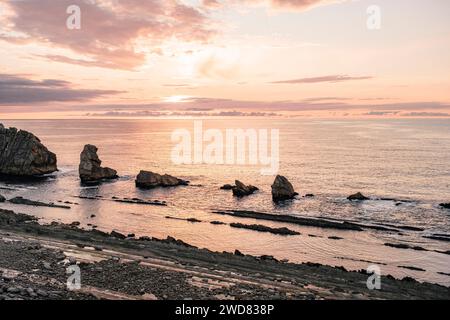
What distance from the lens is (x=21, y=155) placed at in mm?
97688

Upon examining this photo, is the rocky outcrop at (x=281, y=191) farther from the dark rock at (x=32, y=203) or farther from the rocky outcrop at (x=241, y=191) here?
the dark rock at (x=32, y=203)

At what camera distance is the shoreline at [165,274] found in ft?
84.4

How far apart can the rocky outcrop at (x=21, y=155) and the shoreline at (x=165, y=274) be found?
59.2 meters

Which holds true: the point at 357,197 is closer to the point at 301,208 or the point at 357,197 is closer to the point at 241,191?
the point at 301,208

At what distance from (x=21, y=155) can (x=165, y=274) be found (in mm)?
82967

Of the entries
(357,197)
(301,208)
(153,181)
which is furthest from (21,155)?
(357,197)

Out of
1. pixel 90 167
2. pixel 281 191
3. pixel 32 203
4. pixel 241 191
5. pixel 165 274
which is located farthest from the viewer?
pixel 90 167

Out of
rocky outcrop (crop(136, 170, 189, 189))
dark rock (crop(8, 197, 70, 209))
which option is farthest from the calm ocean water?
rocky outcrop (crop(136, 170, 189, 189))

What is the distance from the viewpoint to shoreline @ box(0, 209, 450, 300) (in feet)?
84.4

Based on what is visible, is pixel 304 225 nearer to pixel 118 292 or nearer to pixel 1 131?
pixel 118 292

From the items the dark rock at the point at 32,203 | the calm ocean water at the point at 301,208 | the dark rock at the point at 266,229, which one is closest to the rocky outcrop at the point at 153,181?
the calm ocean water at the point at 301,208

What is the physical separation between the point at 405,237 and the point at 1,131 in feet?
319
